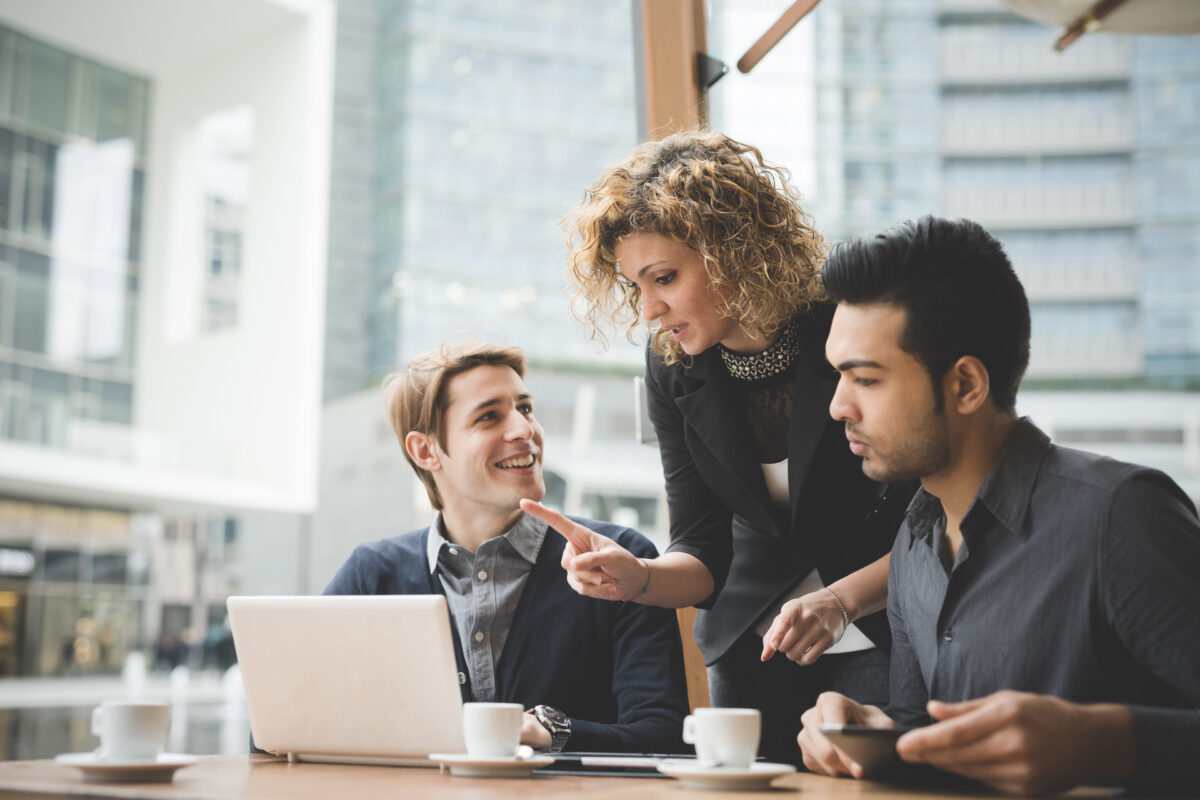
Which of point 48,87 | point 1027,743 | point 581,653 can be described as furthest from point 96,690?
point 1027,743

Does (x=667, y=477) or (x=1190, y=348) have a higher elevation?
(x=1190, y=348)

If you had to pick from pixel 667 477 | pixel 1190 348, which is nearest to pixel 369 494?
pixel 1190 348

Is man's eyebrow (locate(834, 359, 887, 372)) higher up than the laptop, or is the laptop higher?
man's eyebrow (locate(834, 359, 887, 372))

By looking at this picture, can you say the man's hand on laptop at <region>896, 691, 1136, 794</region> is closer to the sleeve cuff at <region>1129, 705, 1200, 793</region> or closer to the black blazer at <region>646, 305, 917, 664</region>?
the sleeve cuff at <region>1129, 705, 1200, 793</region>

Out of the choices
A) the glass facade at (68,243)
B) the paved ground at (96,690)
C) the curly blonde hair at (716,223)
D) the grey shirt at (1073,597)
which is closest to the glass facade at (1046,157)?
the glass facade at (68,243)

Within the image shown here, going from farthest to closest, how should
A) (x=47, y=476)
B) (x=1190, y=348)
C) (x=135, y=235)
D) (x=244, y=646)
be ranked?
(x=1190, y=348), (x=135, y=235), (x=47, y=476), (x=244, y=646)

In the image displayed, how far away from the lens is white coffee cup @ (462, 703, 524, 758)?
52.7 inches

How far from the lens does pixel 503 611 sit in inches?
79.9

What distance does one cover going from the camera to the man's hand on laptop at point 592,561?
173cm

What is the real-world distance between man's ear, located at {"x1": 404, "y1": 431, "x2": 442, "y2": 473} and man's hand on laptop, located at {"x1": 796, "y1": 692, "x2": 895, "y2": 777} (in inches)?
43.4

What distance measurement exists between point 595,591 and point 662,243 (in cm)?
65

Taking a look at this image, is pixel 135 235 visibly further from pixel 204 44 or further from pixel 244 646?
pixel 244 646

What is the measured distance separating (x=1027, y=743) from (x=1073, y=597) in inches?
12.8

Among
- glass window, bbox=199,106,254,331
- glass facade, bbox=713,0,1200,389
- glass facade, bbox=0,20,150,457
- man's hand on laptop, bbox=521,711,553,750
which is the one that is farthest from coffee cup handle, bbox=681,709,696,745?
glass window, bbox=199,106,254,331
